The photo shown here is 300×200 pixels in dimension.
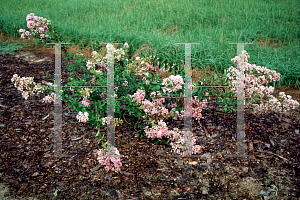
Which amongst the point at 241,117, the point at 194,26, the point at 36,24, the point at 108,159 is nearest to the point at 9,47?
the point at 36,24

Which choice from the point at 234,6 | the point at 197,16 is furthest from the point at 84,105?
the point at 234,6

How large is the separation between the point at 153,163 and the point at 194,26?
12.6 feet

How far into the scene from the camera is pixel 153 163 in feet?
6.81

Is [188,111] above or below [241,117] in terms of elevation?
above

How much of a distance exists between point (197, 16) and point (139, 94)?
4.30 metres

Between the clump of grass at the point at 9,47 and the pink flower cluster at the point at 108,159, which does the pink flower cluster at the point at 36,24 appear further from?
the clump of grass at the point at 9,47

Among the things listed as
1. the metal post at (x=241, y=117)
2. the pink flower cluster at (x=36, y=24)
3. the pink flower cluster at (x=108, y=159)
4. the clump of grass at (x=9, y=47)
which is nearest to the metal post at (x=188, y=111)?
the metal post at (x=241, y=117)

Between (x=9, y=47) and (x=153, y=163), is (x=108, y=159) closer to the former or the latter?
(x=153, y=163)

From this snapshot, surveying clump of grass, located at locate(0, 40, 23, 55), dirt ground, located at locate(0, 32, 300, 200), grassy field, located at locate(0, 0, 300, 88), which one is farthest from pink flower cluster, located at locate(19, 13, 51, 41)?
clump of grass, located at locate(0, 40, 23, 55)

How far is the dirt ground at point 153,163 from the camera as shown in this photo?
1.84 m

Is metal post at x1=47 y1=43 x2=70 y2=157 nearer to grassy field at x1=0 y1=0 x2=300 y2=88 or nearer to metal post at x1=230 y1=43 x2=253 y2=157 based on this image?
grassy field at x1=0 y1=0 x2=300 y2=88

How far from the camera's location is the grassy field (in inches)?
155

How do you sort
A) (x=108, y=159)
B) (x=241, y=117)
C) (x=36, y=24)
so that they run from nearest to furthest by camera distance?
(x=108, y=159)
(x=241, y=117)
(x=36, y=24)

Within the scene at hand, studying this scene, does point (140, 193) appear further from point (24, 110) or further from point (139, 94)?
point (24, 110)
